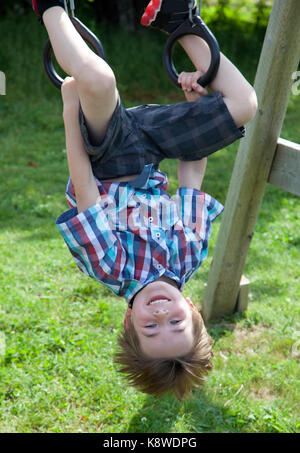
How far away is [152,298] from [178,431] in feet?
3.69

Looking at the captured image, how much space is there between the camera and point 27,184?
5742mm

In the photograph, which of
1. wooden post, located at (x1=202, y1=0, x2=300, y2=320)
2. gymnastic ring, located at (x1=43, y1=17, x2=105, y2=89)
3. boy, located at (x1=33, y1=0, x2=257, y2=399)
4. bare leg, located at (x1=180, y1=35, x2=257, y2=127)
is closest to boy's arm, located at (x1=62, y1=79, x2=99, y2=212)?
boy, located at (x1=33, y1=0, x2=257, y2=399)

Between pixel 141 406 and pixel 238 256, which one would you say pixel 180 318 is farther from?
pixel 238 256

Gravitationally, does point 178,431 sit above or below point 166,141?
below

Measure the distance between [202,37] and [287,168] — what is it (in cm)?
132

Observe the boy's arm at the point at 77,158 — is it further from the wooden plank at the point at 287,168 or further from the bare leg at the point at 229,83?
the wooden plank at the point at 287,168

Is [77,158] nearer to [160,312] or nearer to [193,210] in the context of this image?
[193,210]

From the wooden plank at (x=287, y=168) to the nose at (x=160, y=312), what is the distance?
1.28 meters

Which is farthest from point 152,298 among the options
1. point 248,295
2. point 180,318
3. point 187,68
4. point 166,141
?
point 187,68

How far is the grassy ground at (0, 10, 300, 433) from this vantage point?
10.2 ft

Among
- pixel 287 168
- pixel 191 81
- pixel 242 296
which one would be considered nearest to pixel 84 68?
pixel 191 81

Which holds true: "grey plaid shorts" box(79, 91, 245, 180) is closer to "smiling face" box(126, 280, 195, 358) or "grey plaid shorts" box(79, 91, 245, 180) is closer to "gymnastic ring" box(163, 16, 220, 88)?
"gymnastic ring" box(163, 16, 220, 88)
